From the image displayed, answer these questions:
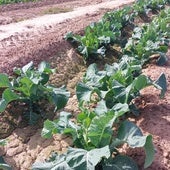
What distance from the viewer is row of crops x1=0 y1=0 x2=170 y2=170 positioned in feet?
13.2

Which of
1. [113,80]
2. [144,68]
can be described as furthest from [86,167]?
[144,68]

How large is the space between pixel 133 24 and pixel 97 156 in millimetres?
Answer: 8407

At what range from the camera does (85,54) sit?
8016 millimetres

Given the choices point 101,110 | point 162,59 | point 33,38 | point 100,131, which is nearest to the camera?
point 100,131

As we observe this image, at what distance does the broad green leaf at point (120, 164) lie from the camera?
13.4 ft

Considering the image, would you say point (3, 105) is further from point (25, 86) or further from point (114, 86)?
point (114, 86)

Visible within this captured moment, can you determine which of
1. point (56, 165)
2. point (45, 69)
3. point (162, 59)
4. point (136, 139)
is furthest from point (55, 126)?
point (162, 59)

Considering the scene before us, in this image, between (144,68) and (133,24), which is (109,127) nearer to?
(144,68)

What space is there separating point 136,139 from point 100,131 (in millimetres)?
402

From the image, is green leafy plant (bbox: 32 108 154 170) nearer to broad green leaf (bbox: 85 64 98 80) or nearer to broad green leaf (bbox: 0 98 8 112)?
broad green leaf (bbox: 0 98 8 112)


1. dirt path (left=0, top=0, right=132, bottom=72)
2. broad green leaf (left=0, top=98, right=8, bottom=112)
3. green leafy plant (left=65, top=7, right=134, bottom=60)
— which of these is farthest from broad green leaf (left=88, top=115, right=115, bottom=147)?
green leafy plant (left=65, top=7, right=134, bottom=60)

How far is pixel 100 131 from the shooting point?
4.10 metres

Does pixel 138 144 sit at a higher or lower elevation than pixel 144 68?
Result: higher

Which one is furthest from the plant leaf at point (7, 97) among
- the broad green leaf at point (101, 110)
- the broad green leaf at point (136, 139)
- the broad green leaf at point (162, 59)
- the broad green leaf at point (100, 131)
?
the broad green leaf at point (162, 59)
